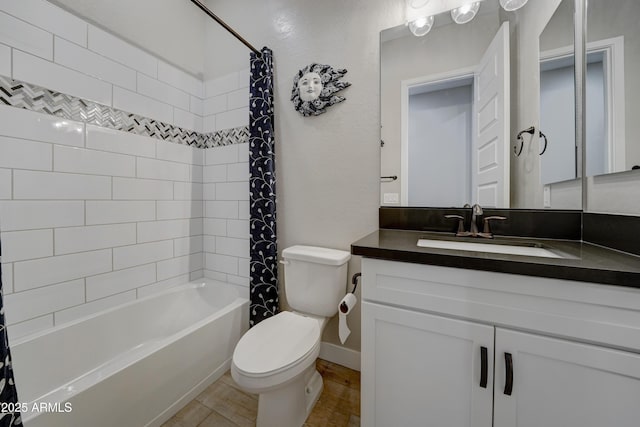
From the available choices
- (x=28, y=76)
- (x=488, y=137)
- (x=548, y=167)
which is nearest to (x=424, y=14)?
(x=488, y=137)

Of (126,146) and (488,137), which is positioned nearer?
(488,137)

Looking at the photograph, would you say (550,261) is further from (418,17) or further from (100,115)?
(100,115)

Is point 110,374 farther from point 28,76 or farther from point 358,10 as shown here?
point 358,10

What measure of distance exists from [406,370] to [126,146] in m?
1.92

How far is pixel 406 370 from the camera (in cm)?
83

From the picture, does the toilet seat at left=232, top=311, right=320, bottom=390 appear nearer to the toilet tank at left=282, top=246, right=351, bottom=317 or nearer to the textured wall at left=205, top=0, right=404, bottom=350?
the toilet tank at left=282, top=246, right=351, bottom=317

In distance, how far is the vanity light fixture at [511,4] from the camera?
1.10 metres

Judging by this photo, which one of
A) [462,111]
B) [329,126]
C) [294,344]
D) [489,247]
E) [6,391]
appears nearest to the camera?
[6,391]

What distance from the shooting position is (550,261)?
2.14ft

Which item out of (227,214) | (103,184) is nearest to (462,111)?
(227,214)

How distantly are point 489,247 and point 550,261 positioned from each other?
345 millimetres

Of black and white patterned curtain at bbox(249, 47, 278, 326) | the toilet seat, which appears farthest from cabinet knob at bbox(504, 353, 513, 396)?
black and white patterned curtain at bbox(249, 47, 278, 326)

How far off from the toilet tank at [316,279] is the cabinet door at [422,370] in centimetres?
44

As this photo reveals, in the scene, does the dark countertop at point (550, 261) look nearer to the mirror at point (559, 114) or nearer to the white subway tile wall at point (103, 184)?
the mirror at point (559, 114)
